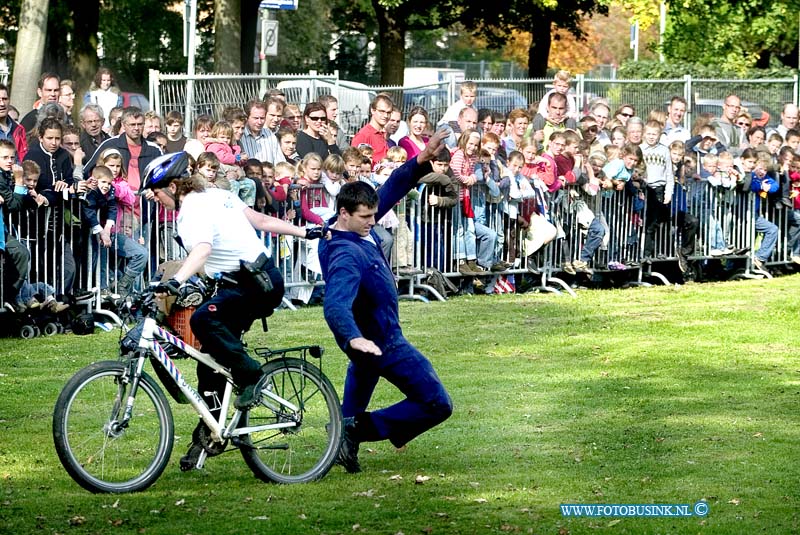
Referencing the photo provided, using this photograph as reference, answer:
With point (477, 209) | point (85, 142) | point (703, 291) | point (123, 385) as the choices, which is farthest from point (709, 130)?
point (123, 385)

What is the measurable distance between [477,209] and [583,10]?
1300 inches

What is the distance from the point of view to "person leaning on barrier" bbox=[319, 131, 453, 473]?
27.5ft

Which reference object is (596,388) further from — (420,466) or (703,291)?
(703,291)

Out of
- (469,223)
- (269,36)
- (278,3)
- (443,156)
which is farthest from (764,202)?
(269,36)

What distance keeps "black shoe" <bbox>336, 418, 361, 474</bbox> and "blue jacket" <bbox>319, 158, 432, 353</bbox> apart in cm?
55

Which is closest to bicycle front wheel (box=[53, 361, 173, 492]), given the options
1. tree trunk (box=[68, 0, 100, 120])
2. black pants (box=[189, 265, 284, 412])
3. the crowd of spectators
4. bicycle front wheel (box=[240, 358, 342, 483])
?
black pants (box=[189, 265, 284, 412])

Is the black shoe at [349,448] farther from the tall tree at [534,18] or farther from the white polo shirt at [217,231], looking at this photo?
the tall tree at [534,18]

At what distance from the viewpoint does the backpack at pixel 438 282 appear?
56.9 feet

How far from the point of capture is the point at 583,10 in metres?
49.6

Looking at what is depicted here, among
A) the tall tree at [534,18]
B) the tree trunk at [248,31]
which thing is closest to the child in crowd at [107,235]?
the tree trunk at [248,31]

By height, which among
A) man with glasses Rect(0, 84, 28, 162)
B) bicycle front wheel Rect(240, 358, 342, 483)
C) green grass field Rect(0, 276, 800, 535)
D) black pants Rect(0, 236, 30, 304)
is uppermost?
man with glasses Rect(0, 84, 28, 162)

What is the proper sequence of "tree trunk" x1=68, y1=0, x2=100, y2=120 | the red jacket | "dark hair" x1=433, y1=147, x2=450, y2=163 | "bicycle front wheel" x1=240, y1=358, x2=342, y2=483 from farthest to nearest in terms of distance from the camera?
"tree trunk" x1=68, y1=0, x2=100, y2=120
"dark hair" x1=433, y1=147, x2=450, y2=163
the red jacket
"bicycle front wheel" x1=240, y1=358, x2=342, y2=483

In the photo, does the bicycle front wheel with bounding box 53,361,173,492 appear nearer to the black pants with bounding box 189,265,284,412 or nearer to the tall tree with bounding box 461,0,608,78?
the black pants with bounding box 189,265,284,412

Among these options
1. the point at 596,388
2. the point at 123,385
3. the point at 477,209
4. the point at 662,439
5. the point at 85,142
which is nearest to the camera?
the point at 123,385
